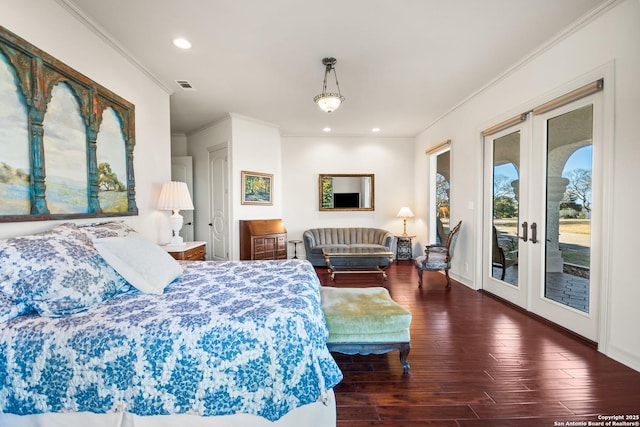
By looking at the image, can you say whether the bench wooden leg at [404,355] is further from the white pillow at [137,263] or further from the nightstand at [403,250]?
the nightstand at [403,250]

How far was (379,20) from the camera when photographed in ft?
7.64

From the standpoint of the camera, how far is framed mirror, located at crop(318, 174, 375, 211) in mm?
6176

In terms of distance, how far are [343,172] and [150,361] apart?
5.45m

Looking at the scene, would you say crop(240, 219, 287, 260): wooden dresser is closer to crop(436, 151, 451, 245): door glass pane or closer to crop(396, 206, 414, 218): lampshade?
crop(396, 206, 414, 218): lampshade

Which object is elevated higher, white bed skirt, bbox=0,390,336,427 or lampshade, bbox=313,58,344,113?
lampshade, bbox=313,58,344,113

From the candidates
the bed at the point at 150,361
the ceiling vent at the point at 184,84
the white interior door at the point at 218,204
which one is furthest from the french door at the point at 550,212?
the white interior door at the point at 218,204

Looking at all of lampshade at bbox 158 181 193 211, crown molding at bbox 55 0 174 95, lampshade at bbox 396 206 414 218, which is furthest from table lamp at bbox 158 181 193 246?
lampshade at bbox 396 206 414 218

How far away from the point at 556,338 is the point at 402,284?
1.97 metres

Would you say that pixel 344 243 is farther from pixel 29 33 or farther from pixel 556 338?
pixel 29 33

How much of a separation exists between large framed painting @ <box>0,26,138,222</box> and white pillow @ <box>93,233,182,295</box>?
1.98ft

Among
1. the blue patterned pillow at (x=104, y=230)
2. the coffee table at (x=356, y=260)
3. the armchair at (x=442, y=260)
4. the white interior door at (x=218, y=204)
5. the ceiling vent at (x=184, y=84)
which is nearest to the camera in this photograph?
the blue patterned pillow at (x=104, y=230)

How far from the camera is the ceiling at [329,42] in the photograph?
2197mm

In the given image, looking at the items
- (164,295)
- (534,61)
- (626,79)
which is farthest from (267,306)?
(534,61)

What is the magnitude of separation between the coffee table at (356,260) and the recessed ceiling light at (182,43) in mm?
3536
